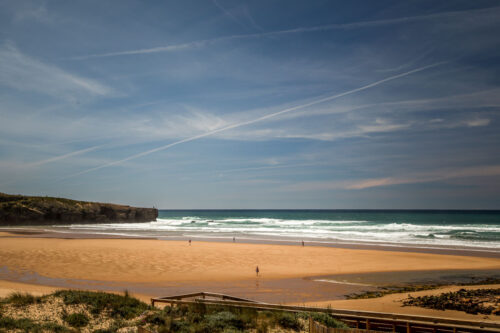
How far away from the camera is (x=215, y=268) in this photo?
21719mm

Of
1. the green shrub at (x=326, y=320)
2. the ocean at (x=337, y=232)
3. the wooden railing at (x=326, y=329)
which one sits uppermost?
the wooden railing at (x=326, y=329)

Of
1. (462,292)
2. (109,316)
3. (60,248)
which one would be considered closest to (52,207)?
(60,248)

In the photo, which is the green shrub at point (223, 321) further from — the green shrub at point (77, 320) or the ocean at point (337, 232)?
the ocean at point (337, 232)

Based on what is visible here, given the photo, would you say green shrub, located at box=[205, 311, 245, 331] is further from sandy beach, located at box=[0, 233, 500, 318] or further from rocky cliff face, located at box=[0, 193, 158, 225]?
rocky cliff face, located at box=[0, 193, 158, 225]

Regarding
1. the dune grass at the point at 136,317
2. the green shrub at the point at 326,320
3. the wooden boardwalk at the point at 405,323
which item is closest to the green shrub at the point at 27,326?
the dune grass at the point at 136,317

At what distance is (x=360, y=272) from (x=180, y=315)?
14.0m

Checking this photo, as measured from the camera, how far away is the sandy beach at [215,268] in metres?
15.6

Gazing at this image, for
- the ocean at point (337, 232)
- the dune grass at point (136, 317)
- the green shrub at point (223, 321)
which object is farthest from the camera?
the ocean at point (337, 232)

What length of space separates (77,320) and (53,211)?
71.1 meters

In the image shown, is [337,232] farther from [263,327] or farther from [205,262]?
[263,327]

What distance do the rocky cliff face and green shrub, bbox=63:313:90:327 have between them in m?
68.7

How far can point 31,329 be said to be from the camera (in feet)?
28.3

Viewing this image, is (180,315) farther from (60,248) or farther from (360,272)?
(60,248)

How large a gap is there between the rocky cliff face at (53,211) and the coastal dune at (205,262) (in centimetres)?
4154
